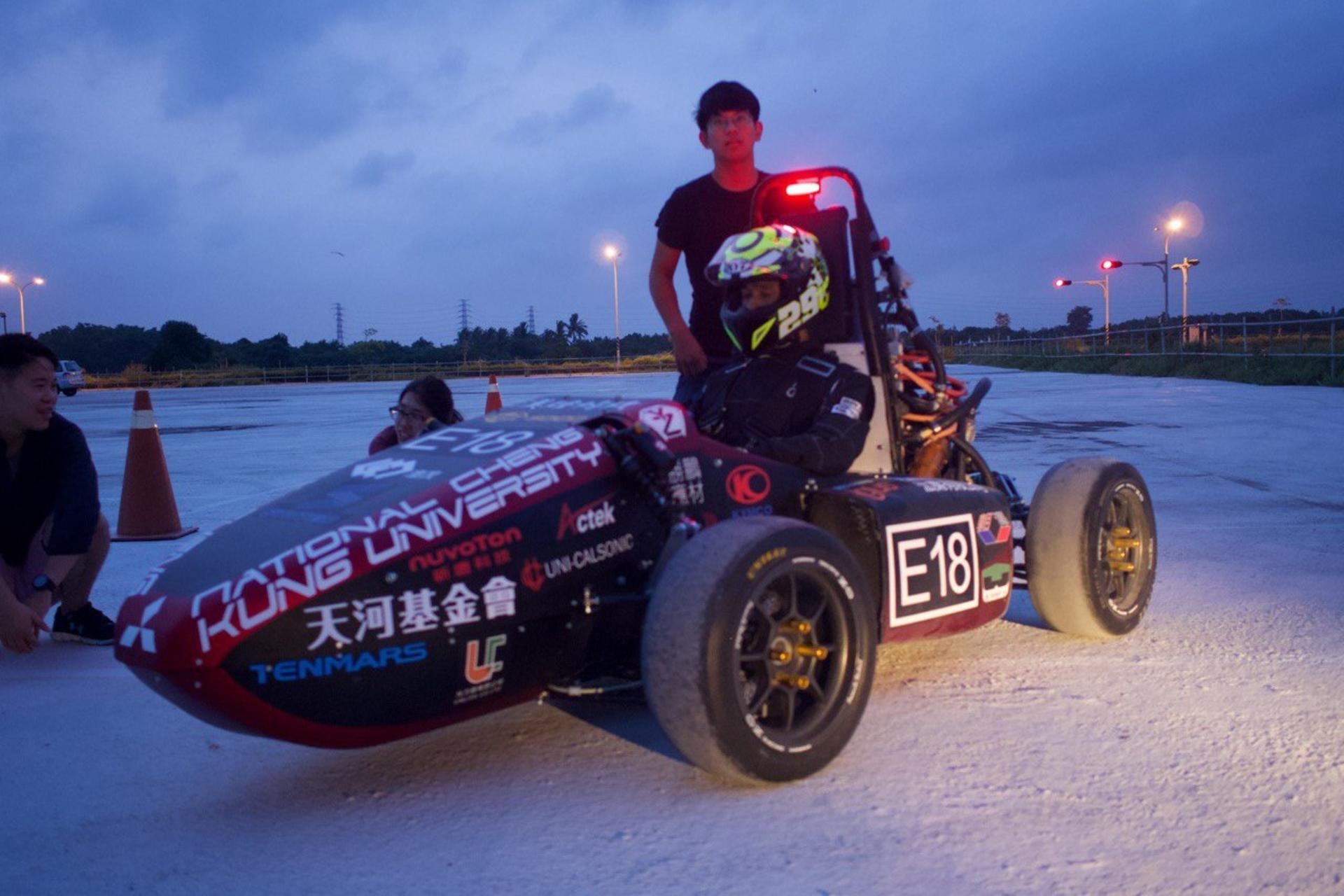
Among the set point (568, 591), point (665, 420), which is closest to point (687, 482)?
point (665, 420)

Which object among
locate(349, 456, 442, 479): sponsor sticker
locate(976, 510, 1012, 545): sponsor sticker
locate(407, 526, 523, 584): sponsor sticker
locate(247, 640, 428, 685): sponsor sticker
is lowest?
locate(247, 640, 428, 685): sponsor sticker

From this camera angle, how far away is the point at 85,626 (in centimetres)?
466

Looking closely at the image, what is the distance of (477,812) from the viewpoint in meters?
2.87

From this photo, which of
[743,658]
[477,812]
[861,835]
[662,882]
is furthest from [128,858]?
[861,835]

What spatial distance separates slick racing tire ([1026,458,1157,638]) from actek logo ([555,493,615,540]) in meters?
1.95

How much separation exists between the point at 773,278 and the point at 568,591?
5.06 ft

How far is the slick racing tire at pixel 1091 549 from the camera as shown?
4191 millimetres

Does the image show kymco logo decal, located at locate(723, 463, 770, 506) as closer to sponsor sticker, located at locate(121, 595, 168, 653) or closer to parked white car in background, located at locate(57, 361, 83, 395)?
sponsor sticker, located at locate(121, 595, 168, 653)

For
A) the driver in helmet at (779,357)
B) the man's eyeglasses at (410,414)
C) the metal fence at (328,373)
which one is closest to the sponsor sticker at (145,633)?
the driver in helmet at (779,357)

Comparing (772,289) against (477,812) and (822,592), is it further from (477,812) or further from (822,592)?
(477,812)

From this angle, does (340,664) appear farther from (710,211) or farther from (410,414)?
(710,211)

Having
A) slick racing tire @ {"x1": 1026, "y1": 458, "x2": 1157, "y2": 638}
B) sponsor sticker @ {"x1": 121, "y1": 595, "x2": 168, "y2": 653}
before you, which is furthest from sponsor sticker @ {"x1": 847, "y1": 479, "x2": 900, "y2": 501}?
sponsor sticker @ {"x1": 121, "y1": 595, "x2": 168, "y2": 653}

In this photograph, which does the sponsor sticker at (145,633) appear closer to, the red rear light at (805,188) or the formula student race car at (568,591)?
the formula student race car at (568,591)

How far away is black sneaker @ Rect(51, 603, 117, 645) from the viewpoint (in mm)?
4664
